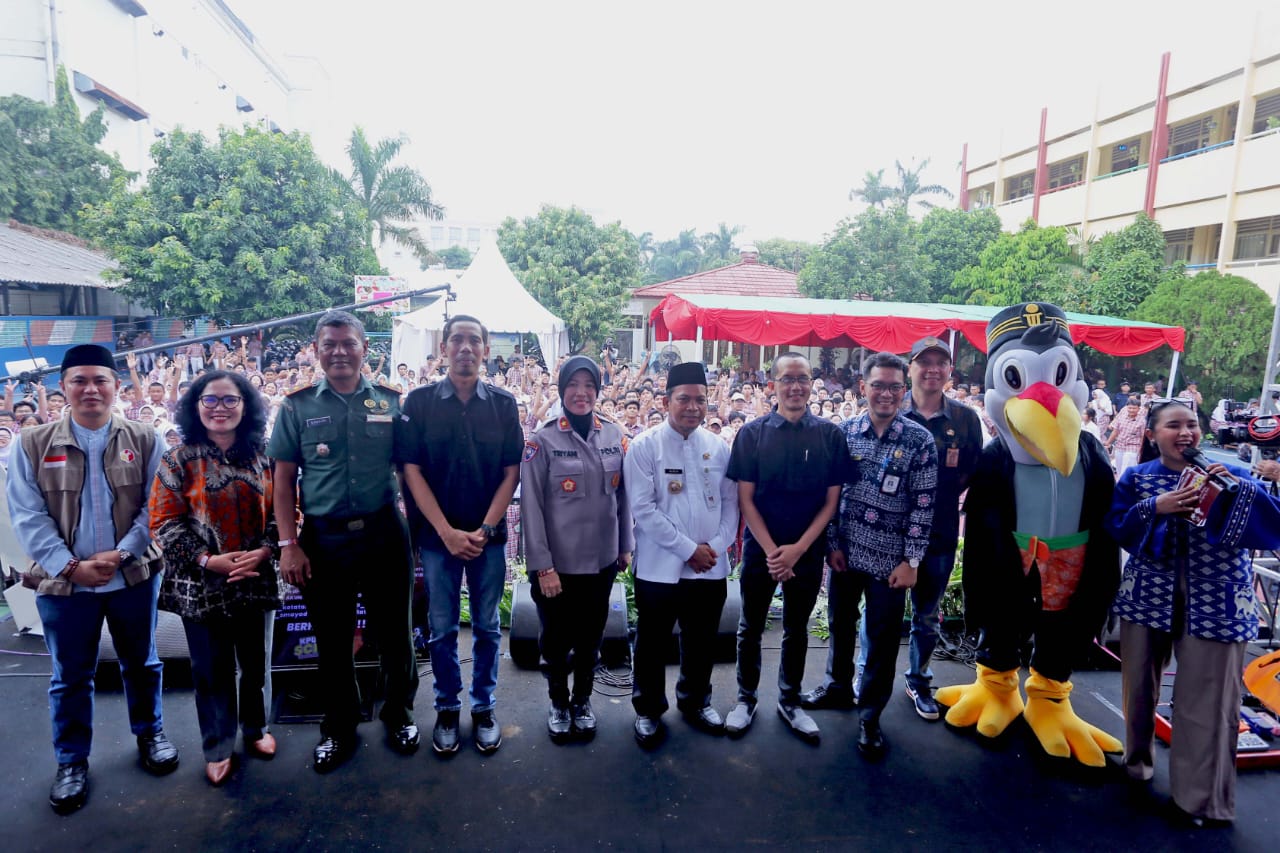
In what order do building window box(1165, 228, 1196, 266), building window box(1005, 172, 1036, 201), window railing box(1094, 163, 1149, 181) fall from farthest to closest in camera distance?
building window box(1005, 172, 1036, 201), window railing box(1094, 163, 1149, 181), building window box(1165, 228, 1196, 266)

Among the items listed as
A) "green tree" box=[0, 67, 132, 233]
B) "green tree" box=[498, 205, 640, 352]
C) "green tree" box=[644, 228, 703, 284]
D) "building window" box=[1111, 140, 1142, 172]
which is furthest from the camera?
"green tree" box=[644, 228, 703, 284]

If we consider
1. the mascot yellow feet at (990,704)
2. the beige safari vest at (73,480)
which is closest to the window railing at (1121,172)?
the mascot yellow feet at (990,704)

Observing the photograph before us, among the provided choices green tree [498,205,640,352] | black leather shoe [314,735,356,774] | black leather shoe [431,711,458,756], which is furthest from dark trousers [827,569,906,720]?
green tree [498,205,640,352]

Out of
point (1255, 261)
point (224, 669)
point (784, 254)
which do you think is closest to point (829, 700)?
point (224, 669)

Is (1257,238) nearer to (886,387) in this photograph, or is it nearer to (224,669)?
(886,387)

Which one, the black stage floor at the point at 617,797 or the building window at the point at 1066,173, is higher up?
the building window at the point at 1066,173

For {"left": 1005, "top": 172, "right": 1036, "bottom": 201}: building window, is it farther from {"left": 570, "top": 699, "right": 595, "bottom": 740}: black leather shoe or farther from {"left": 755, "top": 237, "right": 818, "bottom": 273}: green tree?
{"left": 570, "top": 699, "right": 595, "bottom": 740}: black leather shoe

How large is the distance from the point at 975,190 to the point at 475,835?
33076 millimetres

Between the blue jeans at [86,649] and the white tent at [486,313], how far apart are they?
792 centimetres

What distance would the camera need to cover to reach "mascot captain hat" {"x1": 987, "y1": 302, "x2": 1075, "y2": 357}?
133 inches

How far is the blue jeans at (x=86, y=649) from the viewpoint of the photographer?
2865 mm

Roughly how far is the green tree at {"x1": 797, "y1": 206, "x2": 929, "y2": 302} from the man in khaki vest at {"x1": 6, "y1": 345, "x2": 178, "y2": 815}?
19881mm

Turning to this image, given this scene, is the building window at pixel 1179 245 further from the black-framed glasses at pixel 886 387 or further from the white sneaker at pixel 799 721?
the white sneaker at pixel 799 721

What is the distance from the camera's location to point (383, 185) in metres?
21.9
